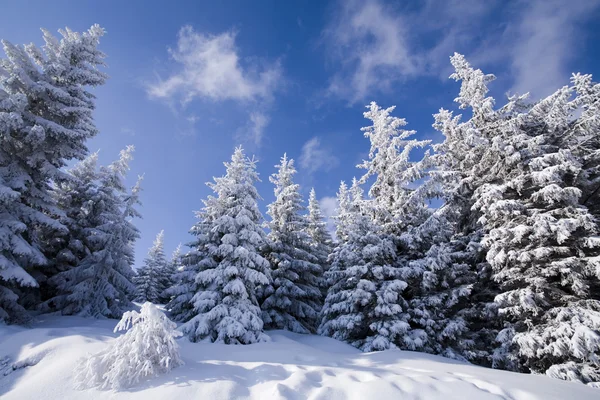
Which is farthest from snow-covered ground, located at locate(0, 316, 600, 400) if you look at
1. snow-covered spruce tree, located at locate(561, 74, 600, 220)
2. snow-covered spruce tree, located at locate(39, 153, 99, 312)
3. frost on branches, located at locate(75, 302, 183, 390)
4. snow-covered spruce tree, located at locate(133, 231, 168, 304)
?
snow-covered spruce tree, located at locate(133, 231, 168, 304)

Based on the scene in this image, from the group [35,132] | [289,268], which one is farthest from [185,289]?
[35,132]

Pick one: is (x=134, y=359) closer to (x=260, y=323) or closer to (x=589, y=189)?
(x=260, y=323)

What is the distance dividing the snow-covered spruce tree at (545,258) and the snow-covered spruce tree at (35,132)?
17.1 meters

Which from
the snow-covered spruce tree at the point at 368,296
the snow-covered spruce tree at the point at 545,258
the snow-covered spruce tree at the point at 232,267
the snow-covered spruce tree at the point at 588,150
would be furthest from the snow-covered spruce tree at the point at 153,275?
the snow-covered spruce tree at the point at 588,150

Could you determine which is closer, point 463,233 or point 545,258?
point 545,258

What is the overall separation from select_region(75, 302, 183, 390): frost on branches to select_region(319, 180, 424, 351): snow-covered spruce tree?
8.33m

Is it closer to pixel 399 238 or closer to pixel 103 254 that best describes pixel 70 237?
pixel 103 254

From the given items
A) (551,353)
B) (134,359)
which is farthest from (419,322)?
(134,359)

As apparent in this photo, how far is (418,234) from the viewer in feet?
44.5

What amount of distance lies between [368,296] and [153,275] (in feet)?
103

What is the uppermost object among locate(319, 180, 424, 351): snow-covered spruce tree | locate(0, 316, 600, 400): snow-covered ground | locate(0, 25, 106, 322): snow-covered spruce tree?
locate(0, 25, 106, 322): snow-covered spruce tree

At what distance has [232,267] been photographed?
1407 cm

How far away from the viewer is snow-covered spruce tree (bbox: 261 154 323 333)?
17.9m

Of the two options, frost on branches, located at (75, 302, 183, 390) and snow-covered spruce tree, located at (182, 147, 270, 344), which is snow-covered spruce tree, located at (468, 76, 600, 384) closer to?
snow-covered spruce tree, located at (182, 147, 270, 344)
